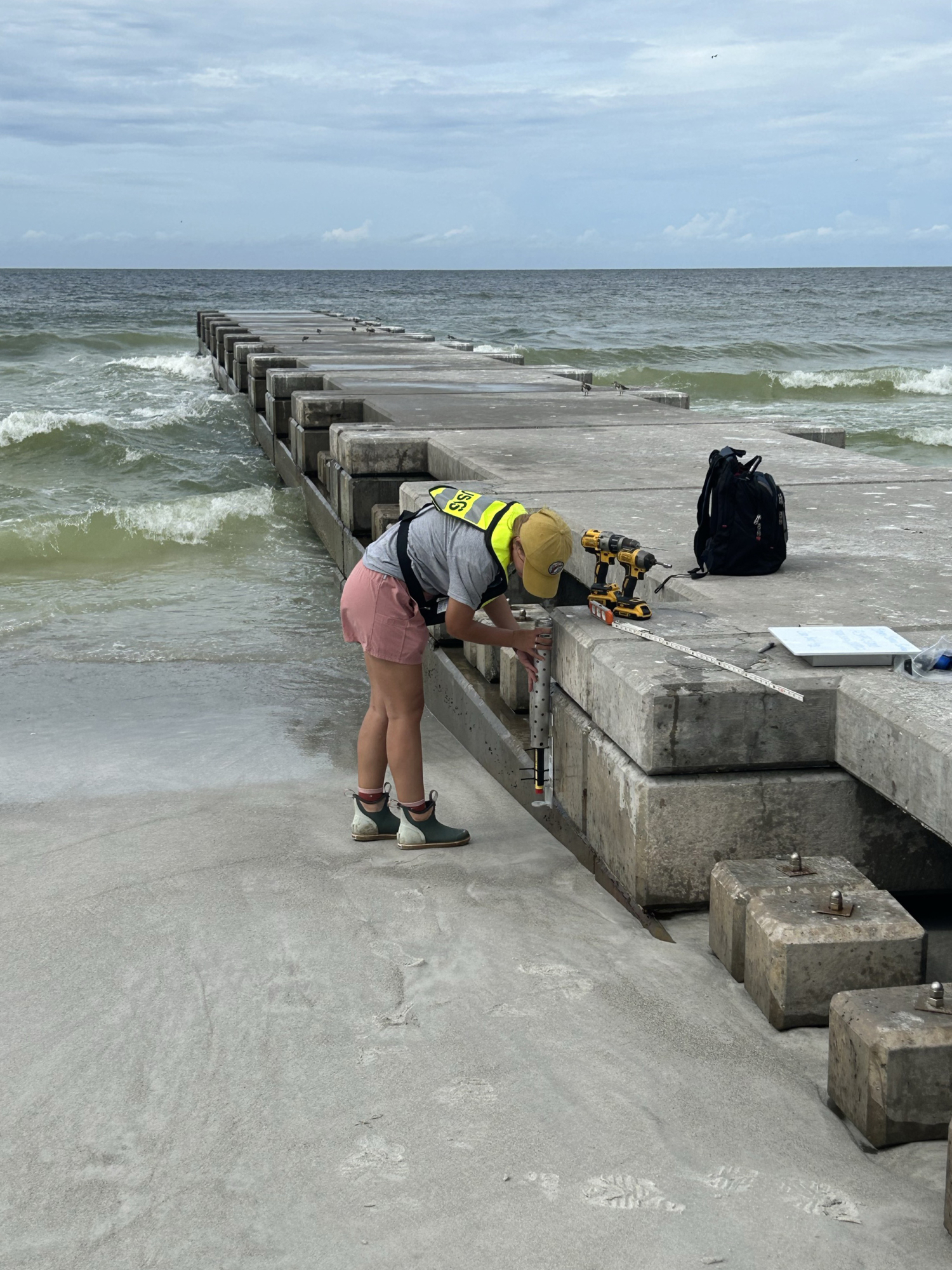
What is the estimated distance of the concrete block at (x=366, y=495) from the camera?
7.79m

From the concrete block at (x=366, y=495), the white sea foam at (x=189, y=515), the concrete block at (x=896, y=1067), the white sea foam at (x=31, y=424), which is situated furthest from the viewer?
the white sea foam at (x=31, y=424)

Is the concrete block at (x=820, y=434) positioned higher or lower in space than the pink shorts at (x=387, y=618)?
higher

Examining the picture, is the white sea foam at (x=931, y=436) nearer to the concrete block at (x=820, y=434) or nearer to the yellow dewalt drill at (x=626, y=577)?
the concrete block at (x=820, y=434)

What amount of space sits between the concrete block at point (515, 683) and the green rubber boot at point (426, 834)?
77 cm

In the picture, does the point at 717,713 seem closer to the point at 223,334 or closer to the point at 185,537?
the point at 185,537

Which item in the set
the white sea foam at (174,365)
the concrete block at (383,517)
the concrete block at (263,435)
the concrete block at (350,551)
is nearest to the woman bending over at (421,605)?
the concrete block at (383,517)

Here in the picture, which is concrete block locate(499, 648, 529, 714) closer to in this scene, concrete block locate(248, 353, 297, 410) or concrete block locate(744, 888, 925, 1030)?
concrete block locate(744, 888, 925, 1030)

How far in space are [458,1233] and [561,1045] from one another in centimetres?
67

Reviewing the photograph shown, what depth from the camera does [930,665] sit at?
3.47m

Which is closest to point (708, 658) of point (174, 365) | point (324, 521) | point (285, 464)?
point (324, 521)

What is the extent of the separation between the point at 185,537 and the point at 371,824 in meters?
6.65

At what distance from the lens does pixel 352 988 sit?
332 centimetres

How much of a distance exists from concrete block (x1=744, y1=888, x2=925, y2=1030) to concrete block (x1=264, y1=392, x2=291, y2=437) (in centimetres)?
1030

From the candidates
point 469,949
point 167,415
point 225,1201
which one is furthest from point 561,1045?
point 167,415
